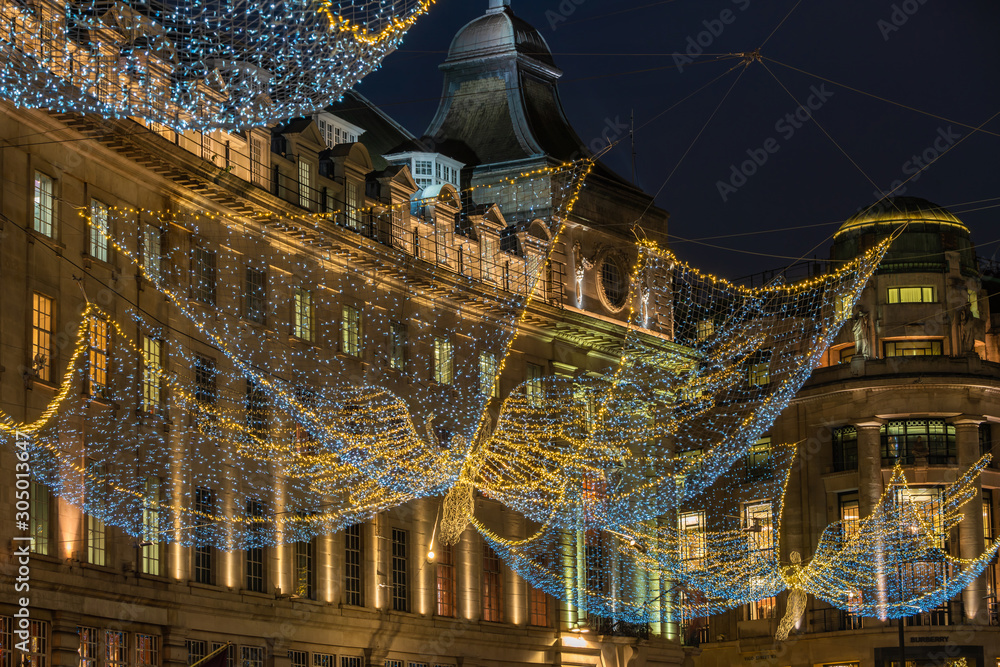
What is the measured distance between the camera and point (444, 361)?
52312 millimetres

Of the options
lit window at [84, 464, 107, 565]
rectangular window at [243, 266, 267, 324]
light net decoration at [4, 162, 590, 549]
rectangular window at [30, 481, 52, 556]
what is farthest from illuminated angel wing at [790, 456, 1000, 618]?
rectangular window at [30, 481, 52, 556]

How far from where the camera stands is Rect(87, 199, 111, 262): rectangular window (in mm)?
38688

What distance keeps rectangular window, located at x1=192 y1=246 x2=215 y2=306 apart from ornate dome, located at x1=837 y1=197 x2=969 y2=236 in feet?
135

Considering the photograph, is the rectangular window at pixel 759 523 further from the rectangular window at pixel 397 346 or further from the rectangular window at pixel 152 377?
the rectangular window at pixel 152 377

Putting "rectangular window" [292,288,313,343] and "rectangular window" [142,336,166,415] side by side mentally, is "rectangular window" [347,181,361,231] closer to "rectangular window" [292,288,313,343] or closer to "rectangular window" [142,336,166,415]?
"rectangular window" [292,288,313,343]

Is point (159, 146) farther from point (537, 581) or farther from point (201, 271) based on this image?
point (537, 581)

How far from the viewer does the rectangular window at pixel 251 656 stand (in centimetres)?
4256

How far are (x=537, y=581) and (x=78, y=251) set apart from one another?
20.9 meters

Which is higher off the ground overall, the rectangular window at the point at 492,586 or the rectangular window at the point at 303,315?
the rectangular window at the point at 303,315

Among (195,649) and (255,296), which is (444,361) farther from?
(195,649)

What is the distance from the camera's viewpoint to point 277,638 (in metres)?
43.7

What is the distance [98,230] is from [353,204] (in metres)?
11.5

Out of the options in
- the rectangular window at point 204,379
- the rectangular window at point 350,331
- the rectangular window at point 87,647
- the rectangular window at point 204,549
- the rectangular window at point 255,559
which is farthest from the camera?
the rectangular window at point 350,331

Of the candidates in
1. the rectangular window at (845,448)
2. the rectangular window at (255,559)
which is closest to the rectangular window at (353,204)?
the rectangular window at (255,559)
